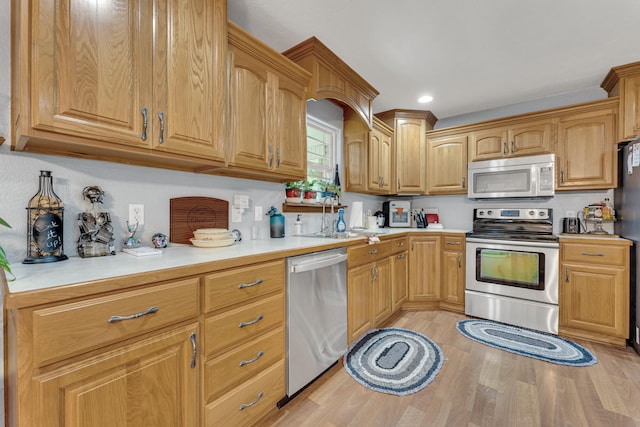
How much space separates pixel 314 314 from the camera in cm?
168

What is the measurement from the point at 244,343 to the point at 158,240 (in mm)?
750

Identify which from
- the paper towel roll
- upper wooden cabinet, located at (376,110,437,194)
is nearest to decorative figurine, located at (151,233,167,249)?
the paper towel roll

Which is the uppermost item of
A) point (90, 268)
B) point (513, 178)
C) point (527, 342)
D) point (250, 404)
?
point (513, 178)

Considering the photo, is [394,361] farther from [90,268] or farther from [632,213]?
[632,213]

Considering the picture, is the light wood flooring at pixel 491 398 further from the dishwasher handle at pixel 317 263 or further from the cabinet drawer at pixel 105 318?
the cabinet drawer at pixel 105 318

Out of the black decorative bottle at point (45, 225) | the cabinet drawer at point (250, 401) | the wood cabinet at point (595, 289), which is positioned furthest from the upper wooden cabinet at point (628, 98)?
the black decorative bottle at point (45, 225)

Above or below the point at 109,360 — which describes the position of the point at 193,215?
above

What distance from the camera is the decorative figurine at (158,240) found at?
1469 mm

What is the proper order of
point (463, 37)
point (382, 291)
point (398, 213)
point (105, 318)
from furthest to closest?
point (398, 213)
point (382, 291)
point (463, 37)
point (105, 318)

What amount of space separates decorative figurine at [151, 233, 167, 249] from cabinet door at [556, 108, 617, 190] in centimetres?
366

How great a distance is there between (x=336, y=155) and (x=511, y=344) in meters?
2.42

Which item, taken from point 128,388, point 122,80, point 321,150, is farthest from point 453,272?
point 122,80

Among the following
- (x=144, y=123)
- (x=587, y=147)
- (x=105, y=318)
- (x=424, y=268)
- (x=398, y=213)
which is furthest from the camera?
(x=398, y=213)

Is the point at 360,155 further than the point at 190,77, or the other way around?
the point at 360,155
